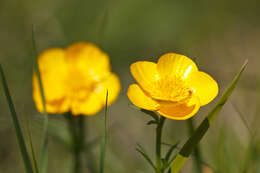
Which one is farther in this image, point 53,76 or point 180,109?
point 53,76

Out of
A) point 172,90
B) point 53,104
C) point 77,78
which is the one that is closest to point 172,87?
point 172,90

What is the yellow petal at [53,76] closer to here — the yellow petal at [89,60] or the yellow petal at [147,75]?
the yellow petal at [89,60]

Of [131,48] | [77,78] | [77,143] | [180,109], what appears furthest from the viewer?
[131,48]

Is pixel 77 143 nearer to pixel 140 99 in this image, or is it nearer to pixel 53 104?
pixel 53 104

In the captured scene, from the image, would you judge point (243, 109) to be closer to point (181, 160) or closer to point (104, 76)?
point (104, 76)

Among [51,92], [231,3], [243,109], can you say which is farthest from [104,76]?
[231,3]

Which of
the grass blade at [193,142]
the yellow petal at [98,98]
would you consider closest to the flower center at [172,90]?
the grass blade at [193,142]

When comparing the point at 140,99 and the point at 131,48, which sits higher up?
the point at 140,99
